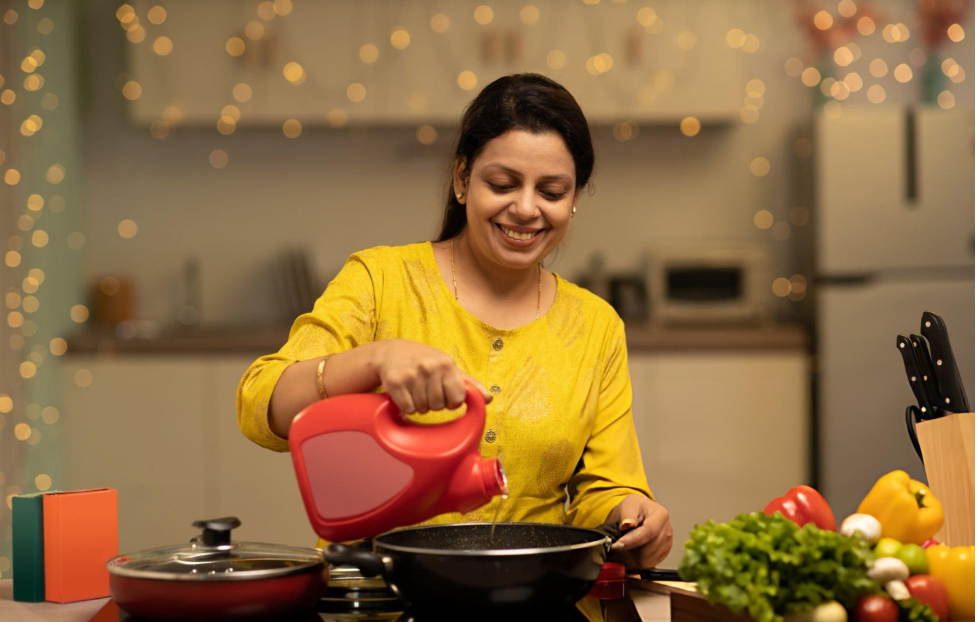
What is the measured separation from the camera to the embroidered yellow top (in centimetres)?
146

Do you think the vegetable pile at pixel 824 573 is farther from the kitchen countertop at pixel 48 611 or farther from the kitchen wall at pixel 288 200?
the kitchen wall at pixel 288 200

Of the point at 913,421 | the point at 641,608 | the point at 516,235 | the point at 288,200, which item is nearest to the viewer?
the point at 641,608

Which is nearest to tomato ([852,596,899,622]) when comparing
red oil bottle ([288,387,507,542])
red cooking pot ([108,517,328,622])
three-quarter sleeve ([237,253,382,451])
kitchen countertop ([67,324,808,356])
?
red oil bottle ([288,387,507,542])

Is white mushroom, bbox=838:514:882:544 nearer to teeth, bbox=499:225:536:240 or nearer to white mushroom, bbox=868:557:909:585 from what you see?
white mushroom, bbox=868:557:909:585

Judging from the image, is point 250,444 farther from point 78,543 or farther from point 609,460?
point 78,543

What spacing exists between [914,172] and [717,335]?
0.83m

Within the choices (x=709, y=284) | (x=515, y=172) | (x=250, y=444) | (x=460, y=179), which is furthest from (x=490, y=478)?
(x=709, y=284)

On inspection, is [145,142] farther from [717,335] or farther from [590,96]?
[717,335]

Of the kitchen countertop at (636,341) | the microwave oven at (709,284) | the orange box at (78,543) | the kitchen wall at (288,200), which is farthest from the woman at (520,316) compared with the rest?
the kitchen wall at (288,200)

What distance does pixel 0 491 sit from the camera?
128 inches

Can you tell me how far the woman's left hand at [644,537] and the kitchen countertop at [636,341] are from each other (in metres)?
2.16

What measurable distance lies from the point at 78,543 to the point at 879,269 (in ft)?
9.28

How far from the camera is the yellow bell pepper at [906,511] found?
37.4 inches

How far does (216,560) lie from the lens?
38.7 inches
